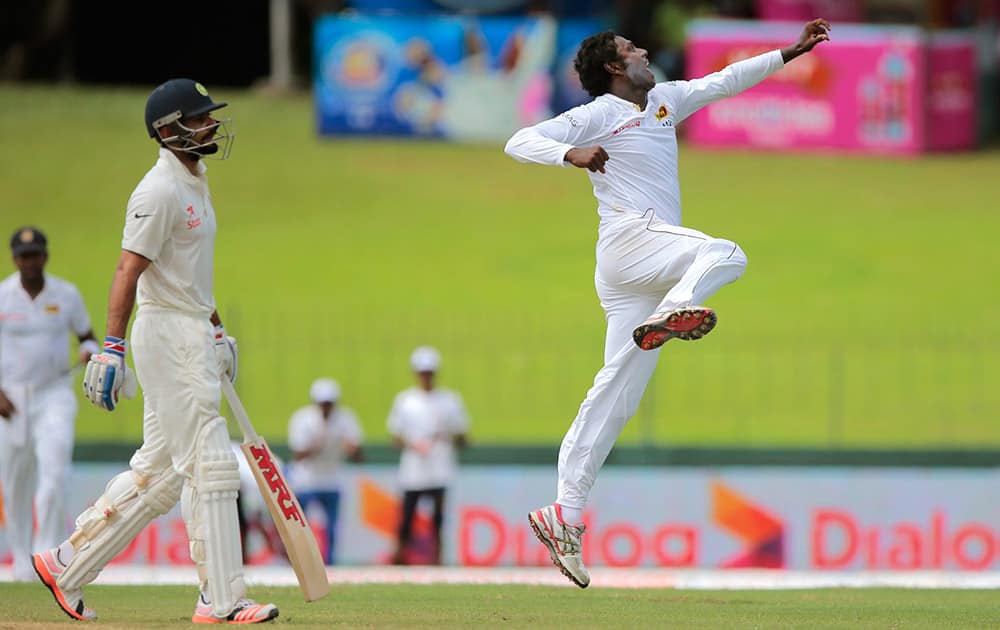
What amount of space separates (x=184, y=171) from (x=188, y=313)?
617 millimetres

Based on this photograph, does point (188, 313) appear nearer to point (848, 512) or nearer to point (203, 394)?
point (203, 394)

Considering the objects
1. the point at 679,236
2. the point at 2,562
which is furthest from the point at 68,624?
the point at 2,562

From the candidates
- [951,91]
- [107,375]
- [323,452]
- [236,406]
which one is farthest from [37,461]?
[951,91]

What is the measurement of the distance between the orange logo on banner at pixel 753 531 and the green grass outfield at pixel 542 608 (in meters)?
4.24

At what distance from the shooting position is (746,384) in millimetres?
19922

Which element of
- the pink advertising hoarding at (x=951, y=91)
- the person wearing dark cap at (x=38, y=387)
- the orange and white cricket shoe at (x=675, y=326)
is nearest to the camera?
the orange and white cricket shoe at (x=675, y=326)

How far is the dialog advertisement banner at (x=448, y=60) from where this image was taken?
27.0 m

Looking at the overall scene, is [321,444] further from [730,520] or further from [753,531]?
[753,531]

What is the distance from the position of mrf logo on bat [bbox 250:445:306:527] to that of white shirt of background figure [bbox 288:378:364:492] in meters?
7.03

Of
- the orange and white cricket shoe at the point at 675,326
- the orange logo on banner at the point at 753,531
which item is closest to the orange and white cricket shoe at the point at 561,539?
the orange and white cricket shoe at the point at 675,326

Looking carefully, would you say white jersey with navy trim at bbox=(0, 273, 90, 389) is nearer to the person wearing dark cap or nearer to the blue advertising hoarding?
the person wearing dark cap

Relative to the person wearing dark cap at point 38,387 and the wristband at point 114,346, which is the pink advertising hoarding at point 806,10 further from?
the wristband at point 114,346

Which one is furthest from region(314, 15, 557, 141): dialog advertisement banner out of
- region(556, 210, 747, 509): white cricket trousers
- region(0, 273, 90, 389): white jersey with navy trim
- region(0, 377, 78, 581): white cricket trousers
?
region(556, 210, 747, 509): white cricket trousers

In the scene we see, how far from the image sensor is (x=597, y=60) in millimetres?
8727
